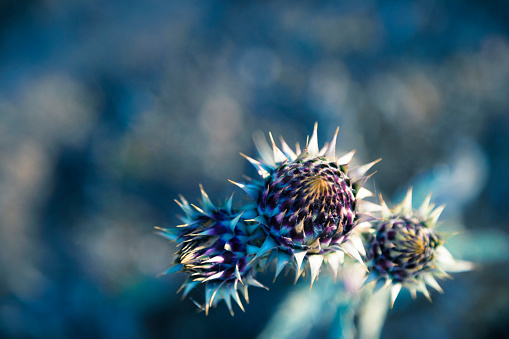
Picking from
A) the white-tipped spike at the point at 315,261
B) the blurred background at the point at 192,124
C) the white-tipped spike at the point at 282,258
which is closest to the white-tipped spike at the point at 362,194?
the white-tipped spike at the point at 315,261

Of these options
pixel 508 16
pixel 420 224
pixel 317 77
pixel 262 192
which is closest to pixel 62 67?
pixel 317 77

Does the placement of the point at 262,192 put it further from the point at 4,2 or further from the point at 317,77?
the point at 4,2

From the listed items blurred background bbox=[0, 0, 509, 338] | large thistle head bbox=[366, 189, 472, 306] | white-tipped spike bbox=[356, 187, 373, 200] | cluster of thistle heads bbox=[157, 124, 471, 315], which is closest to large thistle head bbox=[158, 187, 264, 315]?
cluster of thistle heads bbox=[157, 124, 471, 315]

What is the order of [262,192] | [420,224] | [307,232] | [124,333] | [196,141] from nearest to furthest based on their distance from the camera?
[307,232] → [262,192] → [420,224] → [124,333] → [196,141]

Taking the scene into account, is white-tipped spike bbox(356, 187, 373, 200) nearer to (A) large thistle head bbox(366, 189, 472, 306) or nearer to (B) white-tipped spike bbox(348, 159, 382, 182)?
(B) white-tipped spike bbox(348, 159, 382, 182)

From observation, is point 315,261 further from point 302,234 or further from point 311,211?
point 311,211

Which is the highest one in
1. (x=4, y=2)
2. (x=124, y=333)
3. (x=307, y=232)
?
(x=4, y=2)

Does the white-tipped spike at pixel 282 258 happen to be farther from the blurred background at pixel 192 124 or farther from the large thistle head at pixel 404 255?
the blurred background at pixel 192 124

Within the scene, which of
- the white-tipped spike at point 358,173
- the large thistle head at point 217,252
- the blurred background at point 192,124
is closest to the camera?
the large thistle head at point 217,252

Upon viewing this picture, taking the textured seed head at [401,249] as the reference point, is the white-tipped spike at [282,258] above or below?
below
